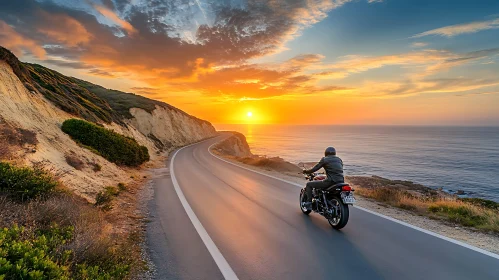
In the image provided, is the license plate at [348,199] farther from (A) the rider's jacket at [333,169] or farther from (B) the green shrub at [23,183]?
(B) the green shrub at [23,183]

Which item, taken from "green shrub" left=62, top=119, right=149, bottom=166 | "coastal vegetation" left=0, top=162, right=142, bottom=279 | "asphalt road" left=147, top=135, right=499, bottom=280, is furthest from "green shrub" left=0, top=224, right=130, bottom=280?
"green shrub" left=62, top=119, right=149, bottom=166

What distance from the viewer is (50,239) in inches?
161

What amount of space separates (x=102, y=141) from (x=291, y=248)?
1605 cm

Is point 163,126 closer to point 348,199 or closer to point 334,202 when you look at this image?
point 334,202

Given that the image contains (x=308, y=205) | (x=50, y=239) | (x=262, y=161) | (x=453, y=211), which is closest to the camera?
(x=50, y=239)

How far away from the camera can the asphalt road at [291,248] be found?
4.59 meters

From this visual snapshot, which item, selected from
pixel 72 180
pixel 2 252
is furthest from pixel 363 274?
pixel 72 180

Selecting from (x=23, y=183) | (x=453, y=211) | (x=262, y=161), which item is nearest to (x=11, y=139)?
(x=23, y=183)

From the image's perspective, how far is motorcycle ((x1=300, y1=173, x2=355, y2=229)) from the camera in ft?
21.7

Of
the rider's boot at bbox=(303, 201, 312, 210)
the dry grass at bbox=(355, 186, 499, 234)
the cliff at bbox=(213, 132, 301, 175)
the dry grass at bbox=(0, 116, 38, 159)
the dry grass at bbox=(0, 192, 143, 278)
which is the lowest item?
the cliff at bbox=(213, 132, 301, 175)

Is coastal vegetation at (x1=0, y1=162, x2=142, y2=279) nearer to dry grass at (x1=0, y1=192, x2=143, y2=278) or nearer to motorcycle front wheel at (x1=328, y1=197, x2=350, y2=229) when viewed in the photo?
dry grass at (x1=0, y1=192, x2=143, y2=278)

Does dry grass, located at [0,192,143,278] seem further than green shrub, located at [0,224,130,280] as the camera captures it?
Result: Yes

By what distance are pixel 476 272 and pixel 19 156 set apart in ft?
39.9

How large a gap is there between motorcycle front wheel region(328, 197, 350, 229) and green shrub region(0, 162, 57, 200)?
717 cm
